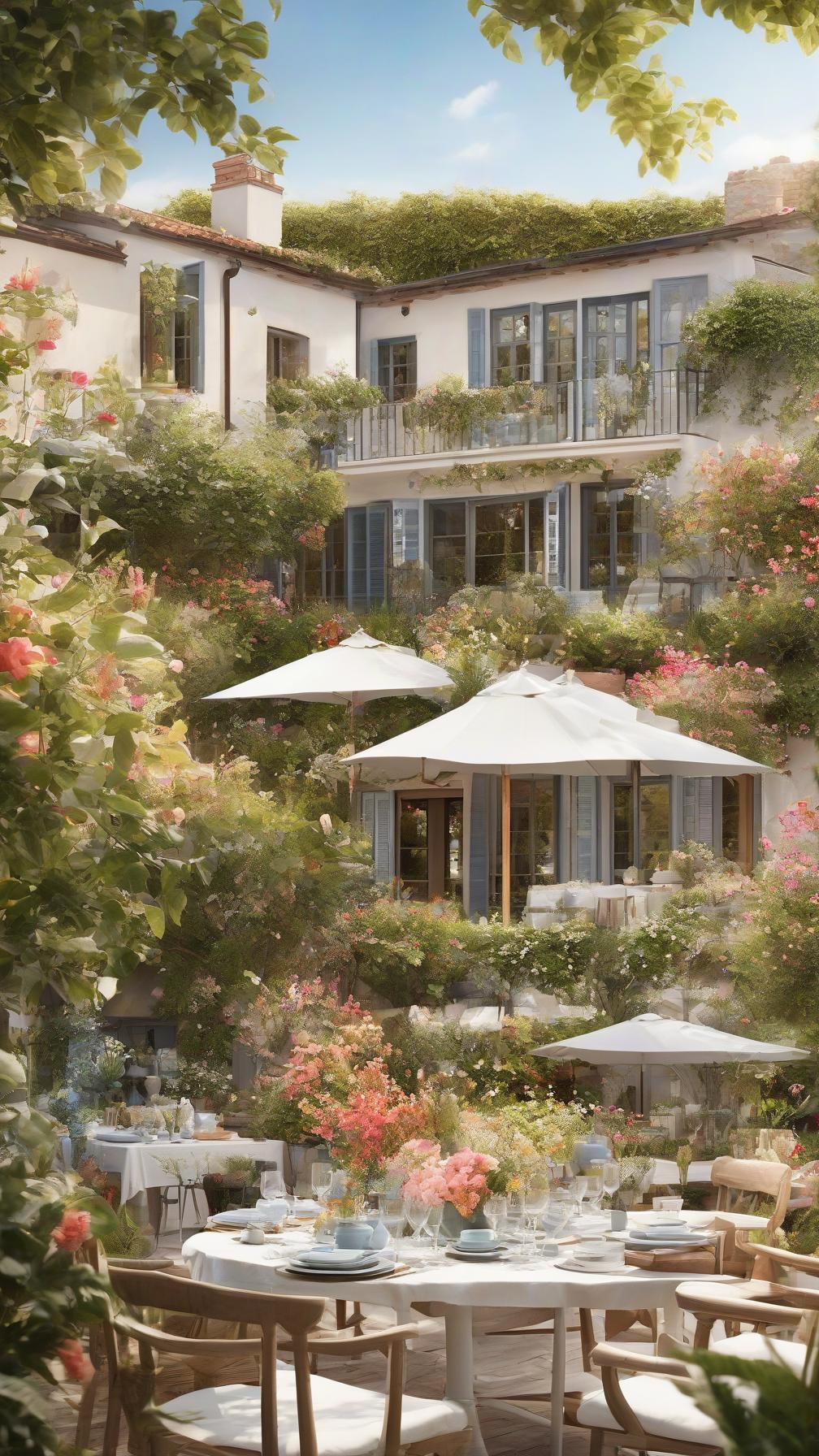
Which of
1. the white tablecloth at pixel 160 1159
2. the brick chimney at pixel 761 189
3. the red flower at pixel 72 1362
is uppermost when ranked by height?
the brick chimney at pixel 761 189

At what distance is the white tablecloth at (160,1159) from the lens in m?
8.09

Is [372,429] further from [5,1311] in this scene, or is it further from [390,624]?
[5,1311]

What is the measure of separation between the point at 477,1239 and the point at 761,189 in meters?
17.2

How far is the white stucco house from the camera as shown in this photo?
18234mm

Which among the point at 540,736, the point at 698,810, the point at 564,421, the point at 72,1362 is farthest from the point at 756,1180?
the point at 564,421

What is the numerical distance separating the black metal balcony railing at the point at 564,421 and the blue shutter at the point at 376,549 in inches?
26.9

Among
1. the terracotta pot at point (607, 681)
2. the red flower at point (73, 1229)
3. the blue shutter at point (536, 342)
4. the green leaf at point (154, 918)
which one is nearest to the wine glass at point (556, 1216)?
the green leaf at point (154, 918)

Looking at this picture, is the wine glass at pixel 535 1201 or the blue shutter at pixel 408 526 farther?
the blue shutter at pixel 408 526

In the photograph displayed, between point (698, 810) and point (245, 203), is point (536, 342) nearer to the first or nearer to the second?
point (245, 203)

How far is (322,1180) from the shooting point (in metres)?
5.75

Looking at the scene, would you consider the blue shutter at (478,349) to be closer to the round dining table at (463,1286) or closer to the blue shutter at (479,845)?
the blue shutter at (479,845)

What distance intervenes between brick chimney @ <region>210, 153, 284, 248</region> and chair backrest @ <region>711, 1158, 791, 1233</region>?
15.9m

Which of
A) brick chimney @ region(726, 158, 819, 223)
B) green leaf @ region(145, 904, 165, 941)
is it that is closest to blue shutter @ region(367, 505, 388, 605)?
brick chimney @ region(726, 158, 819, 223)

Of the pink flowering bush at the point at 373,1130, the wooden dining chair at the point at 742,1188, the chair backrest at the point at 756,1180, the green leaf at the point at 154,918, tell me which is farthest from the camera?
the chair backrest at the point at 756,1180
